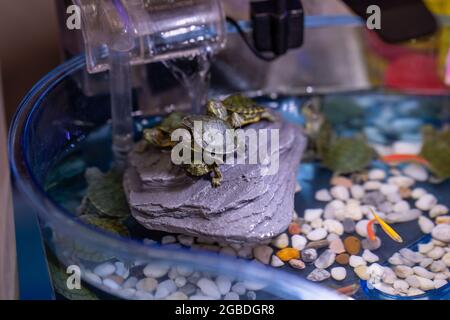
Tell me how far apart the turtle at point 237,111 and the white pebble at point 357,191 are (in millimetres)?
177

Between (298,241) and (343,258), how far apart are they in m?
0.07

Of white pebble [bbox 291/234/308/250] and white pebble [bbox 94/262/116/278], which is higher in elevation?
white pebble [bbox 94/262/116/278]

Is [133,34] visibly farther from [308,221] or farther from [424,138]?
[424,138]

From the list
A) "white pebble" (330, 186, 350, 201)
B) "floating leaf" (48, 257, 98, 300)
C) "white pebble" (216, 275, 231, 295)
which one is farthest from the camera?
"white pebble" (330, 186, 350, 201)

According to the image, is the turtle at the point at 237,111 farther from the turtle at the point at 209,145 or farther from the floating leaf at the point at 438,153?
the floating leaf at the point at 438,153

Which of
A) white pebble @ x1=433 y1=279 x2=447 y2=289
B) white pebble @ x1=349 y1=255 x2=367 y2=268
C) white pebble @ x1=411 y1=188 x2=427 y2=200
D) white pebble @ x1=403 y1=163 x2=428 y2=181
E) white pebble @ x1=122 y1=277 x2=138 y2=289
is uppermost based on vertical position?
white pebble @ x1=122 y1=277 x2=138 y2=289

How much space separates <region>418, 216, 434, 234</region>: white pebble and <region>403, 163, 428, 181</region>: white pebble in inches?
4.4

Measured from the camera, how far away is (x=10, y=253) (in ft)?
2.64

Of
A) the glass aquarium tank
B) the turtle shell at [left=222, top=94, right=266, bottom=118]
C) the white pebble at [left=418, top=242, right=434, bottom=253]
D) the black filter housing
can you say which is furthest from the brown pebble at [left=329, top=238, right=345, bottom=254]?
the black filter housing

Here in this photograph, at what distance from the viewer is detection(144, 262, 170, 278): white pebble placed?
67 centimetres

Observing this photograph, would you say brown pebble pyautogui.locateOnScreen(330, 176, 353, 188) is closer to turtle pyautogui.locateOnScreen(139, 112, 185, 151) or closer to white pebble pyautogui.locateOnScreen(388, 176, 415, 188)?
white pebble pyautogui.locateOnScreen(388, 176, 415, 188)

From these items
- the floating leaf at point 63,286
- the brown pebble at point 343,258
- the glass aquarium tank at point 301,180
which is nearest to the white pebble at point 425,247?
the glass aquarium tank at point 301,180

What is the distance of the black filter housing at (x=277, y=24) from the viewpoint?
961 mm
